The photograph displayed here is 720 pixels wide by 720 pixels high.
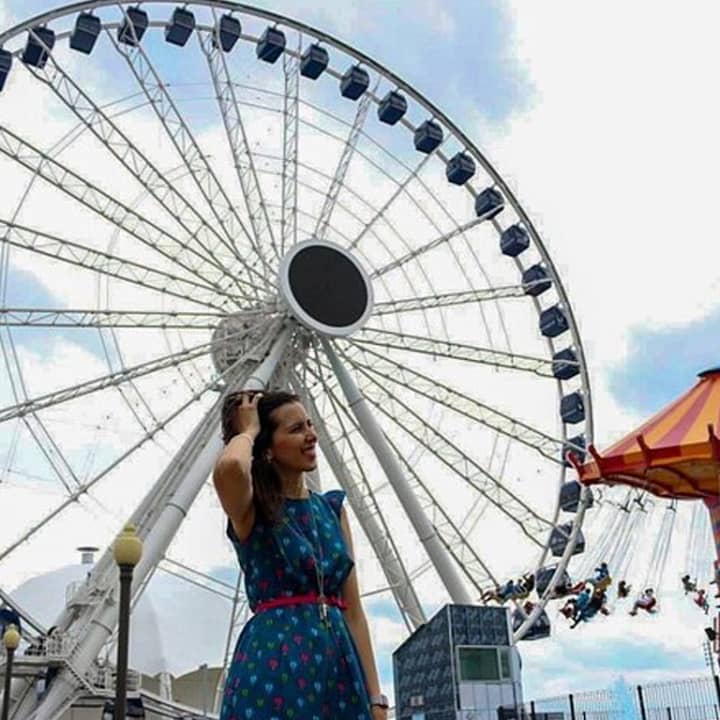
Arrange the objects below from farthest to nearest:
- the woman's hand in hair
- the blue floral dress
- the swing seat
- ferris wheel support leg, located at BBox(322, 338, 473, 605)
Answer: the swing seat, ferris wheel support leg, located at BBox(322, 338, 473, 605), the woman's hand in hair, the blue floral dress

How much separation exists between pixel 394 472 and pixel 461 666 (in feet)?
18.7

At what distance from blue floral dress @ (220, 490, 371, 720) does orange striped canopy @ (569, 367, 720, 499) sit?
411 inches

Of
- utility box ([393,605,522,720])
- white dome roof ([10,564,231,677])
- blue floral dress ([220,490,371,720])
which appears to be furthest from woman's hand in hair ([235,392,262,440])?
white dome roof ([10,564,231,677])

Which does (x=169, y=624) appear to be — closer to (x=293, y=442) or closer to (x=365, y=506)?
(x=365, y=506)

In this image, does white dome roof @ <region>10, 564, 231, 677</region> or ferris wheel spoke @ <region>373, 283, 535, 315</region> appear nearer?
ferris wheel spoke @ <region>373, 283, 535, 315</region>

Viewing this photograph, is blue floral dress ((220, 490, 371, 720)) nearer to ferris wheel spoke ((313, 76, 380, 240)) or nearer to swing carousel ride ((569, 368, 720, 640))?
swing carousel ride ((569, 368, 720, 640))

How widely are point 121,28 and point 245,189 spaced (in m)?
4.39

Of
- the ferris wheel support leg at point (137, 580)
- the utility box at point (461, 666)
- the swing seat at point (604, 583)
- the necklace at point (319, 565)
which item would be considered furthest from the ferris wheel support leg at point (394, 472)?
the necklace at point (319, 565)

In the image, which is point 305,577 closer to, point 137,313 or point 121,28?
point 137,313

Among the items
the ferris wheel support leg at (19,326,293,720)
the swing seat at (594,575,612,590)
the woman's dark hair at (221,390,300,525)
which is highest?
the swing seat at (594,575,612,590)

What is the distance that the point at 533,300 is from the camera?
87.1 feet

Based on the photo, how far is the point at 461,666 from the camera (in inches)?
909

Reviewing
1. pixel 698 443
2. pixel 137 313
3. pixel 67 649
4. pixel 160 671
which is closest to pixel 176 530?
pixel 67 649

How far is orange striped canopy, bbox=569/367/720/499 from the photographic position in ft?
41.3
